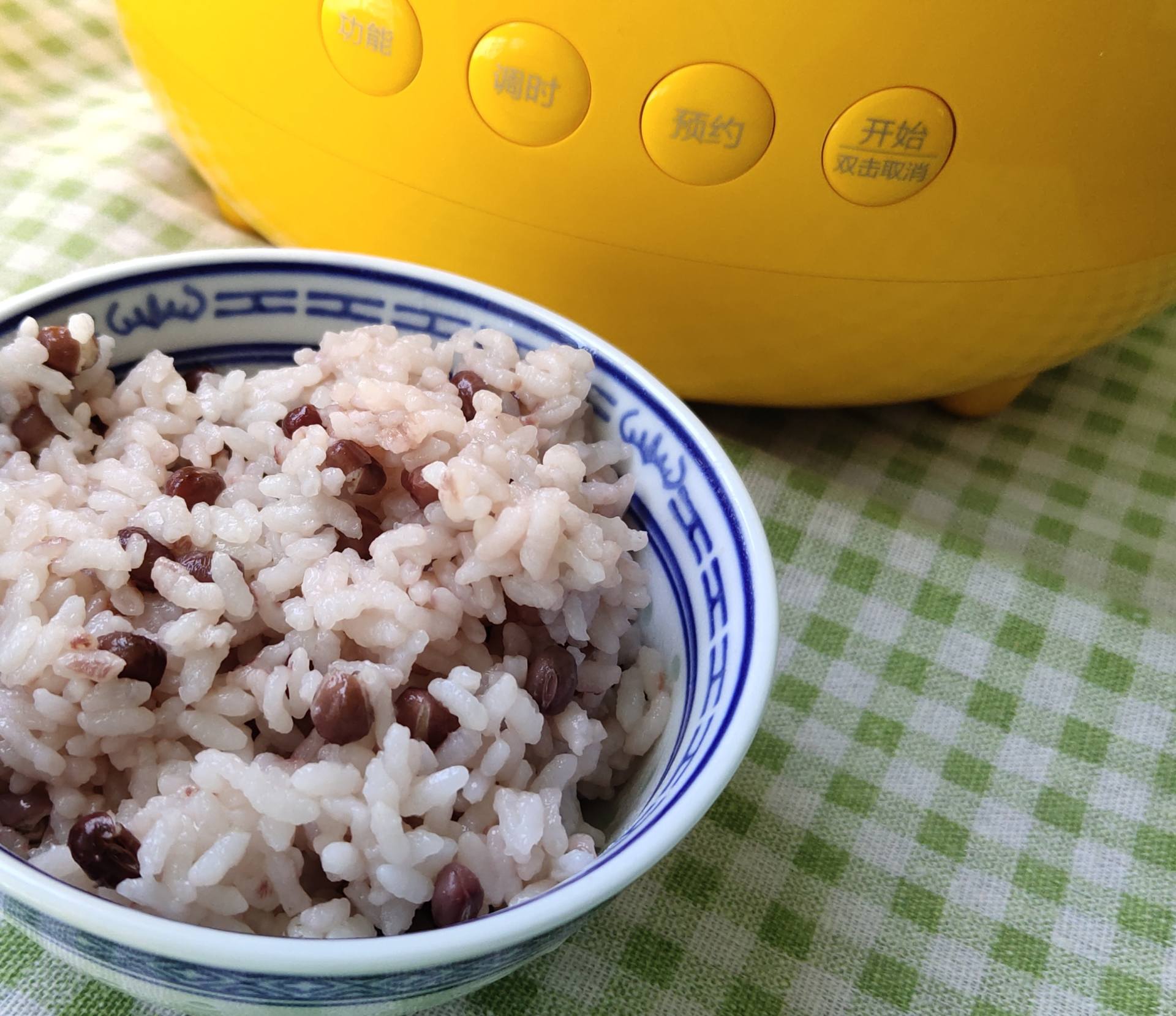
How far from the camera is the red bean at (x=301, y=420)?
2.68ft

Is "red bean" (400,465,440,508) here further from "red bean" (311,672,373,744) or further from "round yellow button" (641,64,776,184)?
"round yellow button" (641,64,776,184)

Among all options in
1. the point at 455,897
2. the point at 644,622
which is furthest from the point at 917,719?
the point at 455,897

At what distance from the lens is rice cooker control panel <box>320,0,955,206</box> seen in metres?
0.91

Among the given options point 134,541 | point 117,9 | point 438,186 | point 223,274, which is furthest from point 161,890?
point 117,9

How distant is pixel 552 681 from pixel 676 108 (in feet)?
1.74

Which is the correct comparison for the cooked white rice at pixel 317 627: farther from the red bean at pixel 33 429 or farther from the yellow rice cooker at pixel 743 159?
the yellow rice cooker at pixel 743 159

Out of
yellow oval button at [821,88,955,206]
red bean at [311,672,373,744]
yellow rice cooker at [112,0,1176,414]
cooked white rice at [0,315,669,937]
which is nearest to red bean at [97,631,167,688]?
cooked white rice at [0,315,669,937]

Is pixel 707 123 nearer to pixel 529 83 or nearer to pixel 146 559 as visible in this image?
pixel 529 83

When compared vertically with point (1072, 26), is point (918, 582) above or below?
below

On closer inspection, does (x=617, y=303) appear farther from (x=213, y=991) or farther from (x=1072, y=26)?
(x=213, y=991)

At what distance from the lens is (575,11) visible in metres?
0.90

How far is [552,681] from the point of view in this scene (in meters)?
0.73

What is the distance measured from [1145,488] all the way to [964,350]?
43cm

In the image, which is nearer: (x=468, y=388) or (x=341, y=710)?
(x=341, y=710)
